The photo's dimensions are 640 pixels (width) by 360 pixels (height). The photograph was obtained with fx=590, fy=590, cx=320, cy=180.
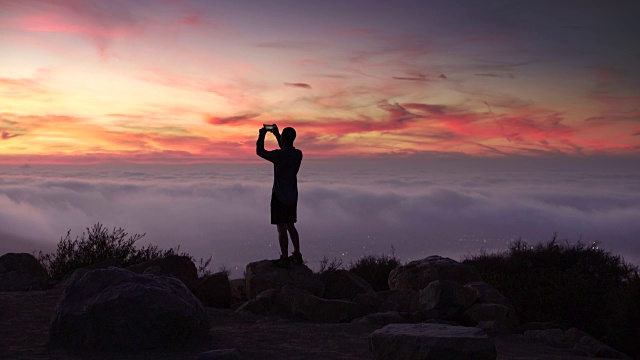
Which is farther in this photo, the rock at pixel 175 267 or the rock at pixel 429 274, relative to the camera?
the rock at pixel 429 274

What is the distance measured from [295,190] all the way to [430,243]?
104 metres

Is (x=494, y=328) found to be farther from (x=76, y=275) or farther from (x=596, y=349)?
(x=76, y=275)

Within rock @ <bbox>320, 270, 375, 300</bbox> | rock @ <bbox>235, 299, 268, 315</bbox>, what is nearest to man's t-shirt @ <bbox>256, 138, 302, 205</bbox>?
rock @ <bbox>320, 270, 375, 300</bbox>

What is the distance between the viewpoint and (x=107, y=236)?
44.0 feet

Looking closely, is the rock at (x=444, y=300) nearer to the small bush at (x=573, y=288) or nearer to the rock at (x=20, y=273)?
the small bush at (x=573, y=288)

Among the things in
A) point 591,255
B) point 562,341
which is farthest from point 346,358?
point 591,255

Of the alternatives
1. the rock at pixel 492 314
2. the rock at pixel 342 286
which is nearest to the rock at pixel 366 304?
the rock at pixel 342 286

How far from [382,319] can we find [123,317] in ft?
12.0

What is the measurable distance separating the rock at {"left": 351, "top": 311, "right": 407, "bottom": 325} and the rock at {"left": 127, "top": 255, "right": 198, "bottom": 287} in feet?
11.1

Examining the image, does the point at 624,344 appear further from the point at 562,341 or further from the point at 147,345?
the point at 147,345

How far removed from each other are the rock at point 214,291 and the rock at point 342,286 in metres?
1.69

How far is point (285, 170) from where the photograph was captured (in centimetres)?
1002

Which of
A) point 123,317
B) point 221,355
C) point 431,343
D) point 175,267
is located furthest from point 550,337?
point 175,267

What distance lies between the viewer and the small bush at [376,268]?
14.7 meters
